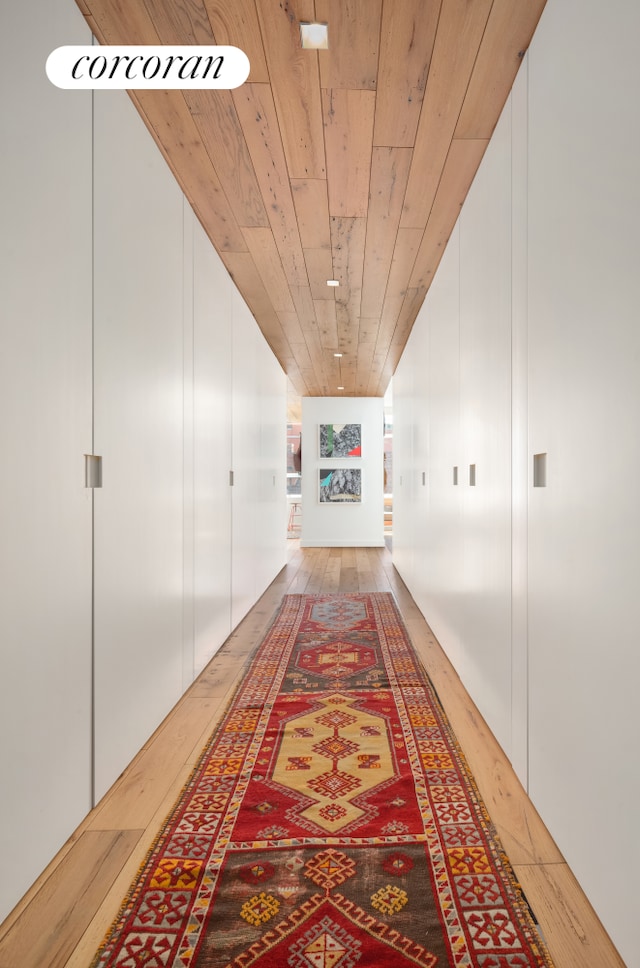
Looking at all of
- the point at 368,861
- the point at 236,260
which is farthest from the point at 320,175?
the point at 368,861

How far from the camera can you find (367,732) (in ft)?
7.29

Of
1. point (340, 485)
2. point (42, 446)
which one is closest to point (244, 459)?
point (42, 446)

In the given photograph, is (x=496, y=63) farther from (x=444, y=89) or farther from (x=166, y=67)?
(x=166, y=67)

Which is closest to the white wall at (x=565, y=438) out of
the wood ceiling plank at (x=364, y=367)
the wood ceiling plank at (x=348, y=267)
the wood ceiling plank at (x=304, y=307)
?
the wood ceiling plank at (x=348, y=267)

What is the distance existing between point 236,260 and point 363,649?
253cm

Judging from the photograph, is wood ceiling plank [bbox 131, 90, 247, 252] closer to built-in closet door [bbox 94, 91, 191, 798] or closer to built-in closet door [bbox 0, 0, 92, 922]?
built-in closet door [bbox 94, 91, 191, 798]

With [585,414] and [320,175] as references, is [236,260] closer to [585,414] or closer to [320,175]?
[320,175]

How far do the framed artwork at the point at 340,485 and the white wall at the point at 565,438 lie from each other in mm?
6182

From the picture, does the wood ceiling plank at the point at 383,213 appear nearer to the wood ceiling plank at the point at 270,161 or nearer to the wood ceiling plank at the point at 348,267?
the wood ceiling plank at the point at 348,267

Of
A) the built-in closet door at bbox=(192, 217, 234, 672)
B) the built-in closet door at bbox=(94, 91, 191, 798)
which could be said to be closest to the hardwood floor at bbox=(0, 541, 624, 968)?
the built-in closet door at bbox=(94, 91, 191, 798)

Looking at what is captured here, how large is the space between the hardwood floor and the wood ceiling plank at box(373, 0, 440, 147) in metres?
2.42

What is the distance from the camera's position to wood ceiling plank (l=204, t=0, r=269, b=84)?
5.57ft

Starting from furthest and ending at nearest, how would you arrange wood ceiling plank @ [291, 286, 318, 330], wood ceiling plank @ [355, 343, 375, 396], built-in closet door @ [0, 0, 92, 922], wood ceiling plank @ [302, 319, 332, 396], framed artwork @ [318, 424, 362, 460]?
framed artwork @ [318, 424, 362, 460] < wood ceiling plank @ [355, 343, 375, 396] < wood ceiling plank @ [302, 319, 332, 396] < wood ceiling plank @ [291, 286, 318, 330] < built-in closet door @ [0, 0, 92, 922]

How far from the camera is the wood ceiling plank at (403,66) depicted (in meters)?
1.73
